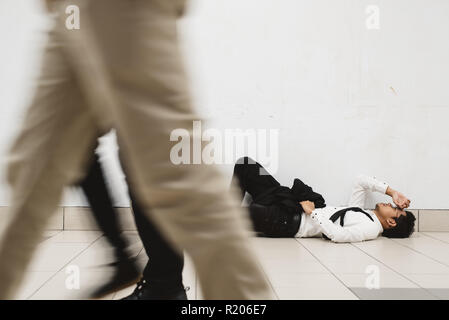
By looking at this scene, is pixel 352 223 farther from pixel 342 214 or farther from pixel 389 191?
pixel 389 191

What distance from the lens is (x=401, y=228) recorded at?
8.58 feet

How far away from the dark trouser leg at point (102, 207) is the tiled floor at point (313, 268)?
6 cm

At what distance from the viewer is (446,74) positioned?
2.96 metres

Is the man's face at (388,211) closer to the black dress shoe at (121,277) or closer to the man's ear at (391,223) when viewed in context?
the man's ear at (391,223)

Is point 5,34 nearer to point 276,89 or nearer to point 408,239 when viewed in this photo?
point 276,89

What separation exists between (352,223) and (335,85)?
Result: 100 centimetres

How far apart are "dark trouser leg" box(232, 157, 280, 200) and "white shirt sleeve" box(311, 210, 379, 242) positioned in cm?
38

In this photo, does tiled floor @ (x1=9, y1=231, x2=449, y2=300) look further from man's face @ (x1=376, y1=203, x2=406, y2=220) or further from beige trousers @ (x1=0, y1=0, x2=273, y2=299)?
beige trousers @ (x1=0, y1=0, x2=273, y2=299)

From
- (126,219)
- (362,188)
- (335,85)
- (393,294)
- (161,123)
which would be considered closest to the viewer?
(161,123)

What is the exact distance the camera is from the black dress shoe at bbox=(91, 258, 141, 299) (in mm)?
1374

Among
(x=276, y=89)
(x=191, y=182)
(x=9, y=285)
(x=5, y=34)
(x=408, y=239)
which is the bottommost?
(x=408, y=239)

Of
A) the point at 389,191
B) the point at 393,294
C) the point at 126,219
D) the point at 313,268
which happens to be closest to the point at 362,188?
the point at 389,191
